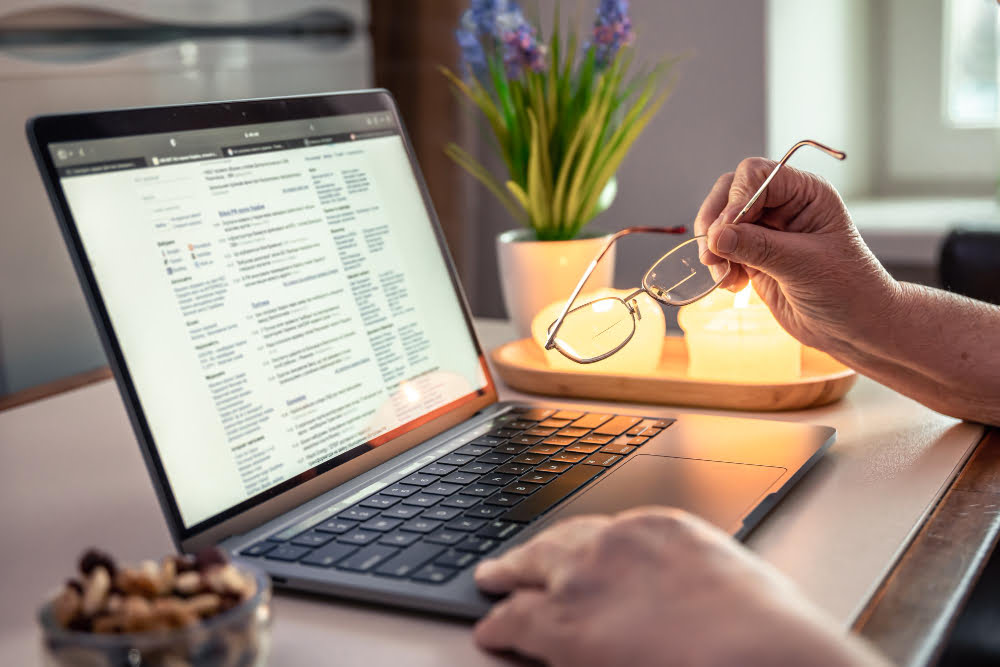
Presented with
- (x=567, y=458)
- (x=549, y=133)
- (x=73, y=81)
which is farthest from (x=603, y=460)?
(x=73, y=81)

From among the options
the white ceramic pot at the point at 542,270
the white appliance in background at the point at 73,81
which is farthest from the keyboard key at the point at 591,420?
the white appliance in background at the point at 73,81

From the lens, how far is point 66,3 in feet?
5.34

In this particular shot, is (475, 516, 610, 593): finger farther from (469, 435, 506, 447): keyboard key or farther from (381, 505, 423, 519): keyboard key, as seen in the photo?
(469, 435, 506, 447): keyboard key

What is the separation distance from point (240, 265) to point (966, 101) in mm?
2043

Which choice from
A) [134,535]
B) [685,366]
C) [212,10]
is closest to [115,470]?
[134,535]

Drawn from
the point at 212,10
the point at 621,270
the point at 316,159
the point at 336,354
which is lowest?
the point at 621,270

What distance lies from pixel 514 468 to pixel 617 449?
10 centimetres

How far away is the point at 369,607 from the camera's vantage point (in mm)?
620

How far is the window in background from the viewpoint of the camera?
2.31m

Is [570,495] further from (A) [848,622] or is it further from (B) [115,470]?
(B) [115,470]

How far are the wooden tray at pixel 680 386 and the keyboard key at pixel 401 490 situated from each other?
32cm

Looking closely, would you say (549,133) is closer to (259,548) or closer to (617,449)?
(617,449)

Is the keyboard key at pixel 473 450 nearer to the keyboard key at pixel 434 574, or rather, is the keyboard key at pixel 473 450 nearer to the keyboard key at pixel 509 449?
the keyboard key at pixel 509 449

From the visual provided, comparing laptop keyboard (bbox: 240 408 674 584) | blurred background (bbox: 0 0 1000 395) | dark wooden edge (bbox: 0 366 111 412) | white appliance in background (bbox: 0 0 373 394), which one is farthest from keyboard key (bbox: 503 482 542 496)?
white appliance in background (bbox: 0 0 373 394)
